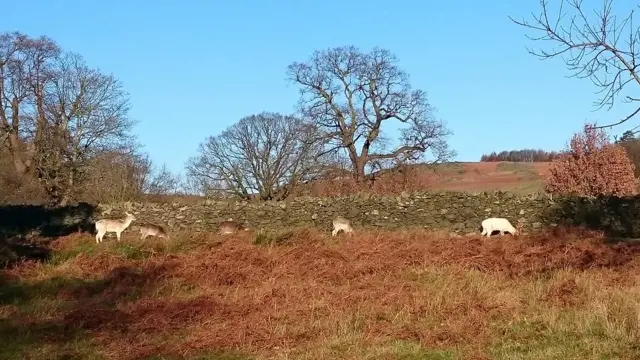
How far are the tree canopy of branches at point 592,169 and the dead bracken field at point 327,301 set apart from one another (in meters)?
25.3

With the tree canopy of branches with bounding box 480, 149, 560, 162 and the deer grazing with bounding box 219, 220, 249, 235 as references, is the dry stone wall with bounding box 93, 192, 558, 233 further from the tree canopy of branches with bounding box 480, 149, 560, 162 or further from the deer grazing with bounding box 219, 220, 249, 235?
the tree canopy of branches with bounding box 480, 149, 560, 162

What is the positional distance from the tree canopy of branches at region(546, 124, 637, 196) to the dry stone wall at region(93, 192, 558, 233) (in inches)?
695

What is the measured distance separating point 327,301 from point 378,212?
12519 millimetres

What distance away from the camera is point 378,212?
21234mm

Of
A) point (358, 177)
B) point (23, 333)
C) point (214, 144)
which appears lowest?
point (23, 333)

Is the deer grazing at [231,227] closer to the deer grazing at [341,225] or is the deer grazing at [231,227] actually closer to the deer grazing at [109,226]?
the deer grazing at [341,225]

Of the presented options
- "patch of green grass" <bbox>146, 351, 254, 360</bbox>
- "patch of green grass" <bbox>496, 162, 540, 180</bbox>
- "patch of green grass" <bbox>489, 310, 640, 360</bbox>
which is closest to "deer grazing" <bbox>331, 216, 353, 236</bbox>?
"patch of green grass" <bbox>489, 310, 640, 360</bbox>

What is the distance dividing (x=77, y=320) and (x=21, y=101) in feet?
105

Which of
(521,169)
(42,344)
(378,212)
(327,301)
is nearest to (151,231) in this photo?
Answer: (378,212)

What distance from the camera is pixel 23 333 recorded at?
770 cm

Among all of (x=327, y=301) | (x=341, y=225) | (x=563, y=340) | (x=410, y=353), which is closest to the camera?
(x=410, y=353)

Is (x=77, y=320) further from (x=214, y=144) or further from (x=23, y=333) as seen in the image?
(x=214, y=144)

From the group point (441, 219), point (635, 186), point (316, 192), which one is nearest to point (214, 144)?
point (316, 192)

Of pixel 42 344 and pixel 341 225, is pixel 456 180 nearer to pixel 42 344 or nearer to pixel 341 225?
pixel 341 225
